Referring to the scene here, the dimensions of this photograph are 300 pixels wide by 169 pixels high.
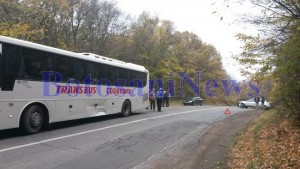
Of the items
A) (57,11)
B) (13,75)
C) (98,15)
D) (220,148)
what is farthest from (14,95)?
(98,15)

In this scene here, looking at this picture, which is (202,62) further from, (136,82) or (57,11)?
(136,82)

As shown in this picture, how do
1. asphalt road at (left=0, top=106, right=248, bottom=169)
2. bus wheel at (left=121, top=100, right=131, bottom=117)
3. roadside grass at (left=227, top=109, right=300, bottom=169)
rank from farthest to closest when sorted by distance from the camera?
bus wheel at (left=121, top=100, right=131, bottom=117) → asphalt road at (left=0, top=106, right=248, bottom=169) → roadside grass at (left=227, top=109, right=300, bottom=169)

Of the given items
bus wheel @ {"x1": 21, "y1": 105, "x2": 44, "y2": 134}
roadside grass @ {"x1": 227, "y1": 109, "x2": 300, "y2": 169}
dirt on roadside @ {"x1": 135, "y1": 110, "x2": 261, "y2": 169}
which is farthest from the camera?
bus wheel @ {"x1": 21, "y1": 105, "x2": 44, "y2": 134}

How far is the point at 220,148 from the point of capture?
1005 centimetres

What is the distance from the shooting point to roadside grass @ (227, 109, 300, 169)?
294 inches

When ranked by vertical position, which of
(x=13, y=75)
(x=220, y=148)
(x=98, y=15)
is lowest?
(x=220, y=148)

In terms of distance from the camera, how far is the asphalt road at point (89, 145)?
25.6 feet

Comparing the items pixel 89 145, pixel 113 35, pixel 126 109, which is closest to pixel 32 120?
pixel 89 145

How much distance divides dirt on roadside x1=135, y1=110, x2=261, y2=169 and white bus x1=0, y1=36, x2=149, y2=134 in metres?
4.73

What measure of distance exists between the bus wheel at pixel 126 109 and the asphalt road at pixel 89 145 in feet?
12.7

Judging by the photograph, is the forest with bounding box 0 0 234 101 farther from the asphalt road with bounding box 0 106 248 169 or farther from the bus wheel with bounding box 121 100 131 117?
the asphalt road with bounding box 0 106 248 169

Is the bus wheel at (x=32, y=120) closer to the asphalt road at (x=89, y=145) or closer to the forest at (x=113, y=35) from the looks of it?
the asphalt road at (x=89, y=145)

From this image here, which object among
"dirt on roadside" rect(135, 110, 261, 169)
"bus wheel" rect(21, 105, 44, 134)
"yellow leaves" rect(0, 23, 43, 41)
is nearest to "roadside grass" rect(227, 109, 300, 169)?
"dirt on roadside" rect(135, 110, 261, 169)

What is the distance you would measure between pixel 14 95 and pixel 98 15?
33221mm
